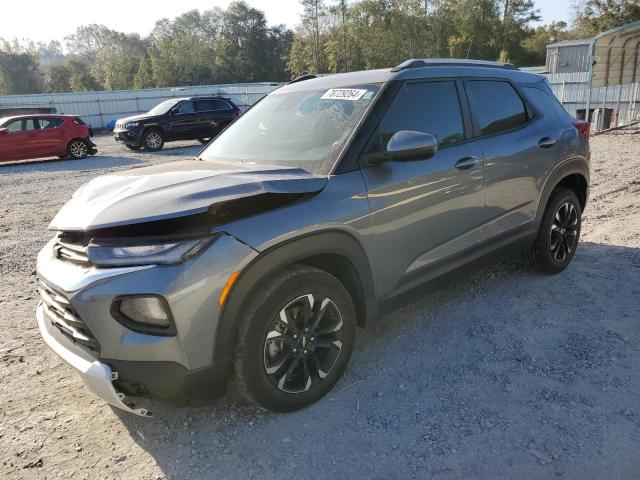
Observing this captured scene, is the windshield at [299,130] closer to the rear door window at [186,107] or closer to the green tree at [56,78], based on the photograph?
the rear door window at [186,107]

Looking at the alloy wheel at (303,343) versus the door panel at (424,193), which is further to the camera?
the door panel at (424,193)

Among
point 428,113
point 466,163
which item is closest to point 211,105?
point 428,113

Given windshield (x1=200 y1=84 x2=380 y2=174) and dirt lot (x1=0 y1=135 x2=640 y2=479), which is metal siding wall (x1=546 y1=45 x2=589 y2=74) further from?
windshield (x1=200 y1=84 x2=380 y2=174)

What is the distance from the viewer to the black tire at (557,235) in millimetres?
4273

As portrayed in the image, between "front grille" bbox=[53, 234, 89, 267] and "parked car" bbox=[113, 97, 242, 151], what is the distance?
1462 centimetres

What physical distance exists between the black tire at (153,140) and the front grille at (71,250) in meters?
14.6

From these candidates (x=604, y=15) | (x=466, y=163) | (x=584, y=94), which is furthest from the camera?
(x=604, y=15)

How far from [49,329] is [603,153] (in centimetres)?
1182

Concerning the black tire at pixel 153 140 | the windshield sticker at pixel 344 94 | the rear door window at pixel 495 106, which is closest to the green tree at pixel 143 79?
the black tire at pixel 153 140

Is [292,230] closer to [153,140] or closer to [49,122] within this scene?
[49,122]

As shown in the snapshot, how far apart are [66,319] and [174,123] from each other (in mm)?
15308

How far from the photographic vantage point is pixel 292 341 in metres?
2.65

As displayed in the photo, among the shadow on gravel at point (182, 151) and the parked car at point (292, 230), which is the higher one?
the parked car at point (292, 230)

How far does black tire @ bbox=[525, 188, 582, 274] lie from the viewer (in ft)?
14.0
